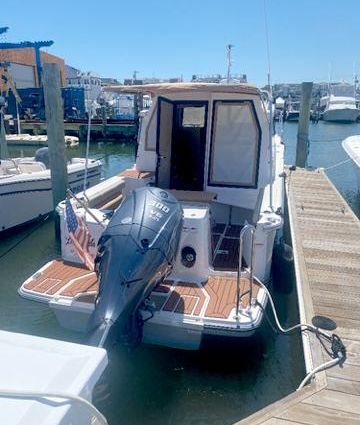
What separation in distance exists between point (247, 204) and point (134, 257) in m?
2.90

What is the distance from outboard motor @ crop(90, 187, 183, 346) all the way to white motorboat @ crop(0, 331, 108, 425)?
1464mm

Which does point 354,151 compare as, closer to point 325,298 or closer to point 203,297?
point 325,298

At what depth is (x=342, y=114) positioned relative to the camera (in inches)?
1492

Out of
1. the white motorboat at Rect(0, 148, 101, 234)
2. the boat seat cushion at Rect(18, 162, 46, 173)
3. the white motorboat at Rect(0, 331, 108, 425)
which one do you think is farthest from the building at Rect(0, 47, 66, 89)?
the white motorboat at Rect(0, 331, 108, 425)

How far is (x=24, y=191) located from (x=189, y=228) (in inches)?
204

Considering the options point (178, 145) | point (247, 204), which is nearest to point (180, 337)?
point (247, 204)

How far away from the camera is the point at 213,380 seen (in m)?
4.10

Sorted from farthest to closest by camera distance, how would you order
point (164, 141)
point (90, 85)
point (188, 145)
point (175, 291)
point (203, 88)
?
point (188, 145), point (164, 141), point (90, 85), point (203, 88), point (175, 291)

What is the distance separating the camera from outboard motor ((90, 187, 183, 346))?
3438 millimetres

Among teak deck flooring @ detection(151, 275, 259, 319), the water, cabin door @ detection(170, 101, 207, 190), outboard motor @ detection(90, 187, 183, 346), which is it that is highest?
cabin door @ detection(170, 101, 207, 190)

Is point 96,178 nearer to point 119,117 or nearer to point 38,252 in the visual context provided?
point 38,252

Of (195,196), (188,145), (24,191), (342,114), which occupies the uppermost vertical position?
(342,114)

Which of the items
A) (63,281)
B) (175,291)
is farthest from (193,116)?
(63,281)

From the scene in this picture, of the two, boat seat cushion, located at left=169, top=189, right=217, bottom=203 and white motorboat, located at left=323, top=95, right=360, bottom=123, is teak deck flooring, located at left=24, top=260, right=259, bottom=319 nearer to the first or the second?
boat seat cushion, located at left=169, top=189, right=217, bottom=203
